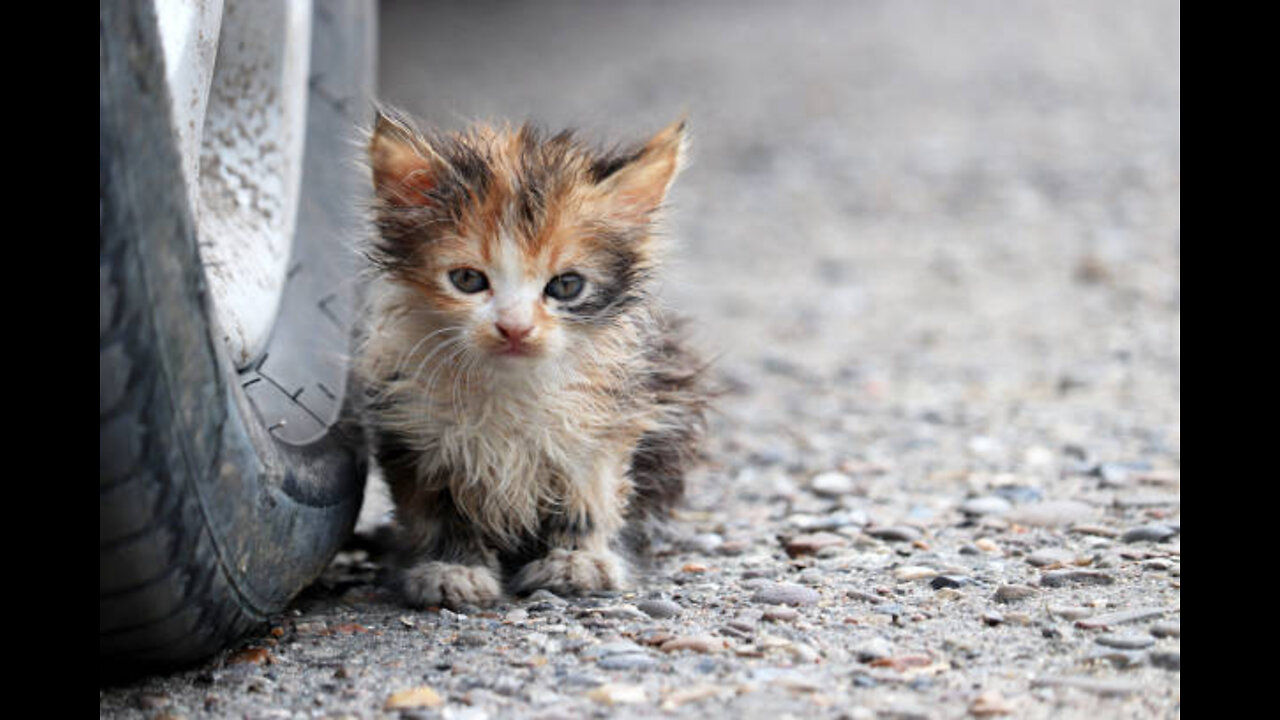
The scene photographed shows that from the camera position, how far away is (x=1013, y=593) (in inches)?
110

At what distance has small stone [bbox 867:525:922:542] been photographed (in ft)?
11.2

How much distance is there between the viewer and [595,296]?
2.88 metres

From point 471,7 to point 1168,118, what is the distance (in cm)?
694

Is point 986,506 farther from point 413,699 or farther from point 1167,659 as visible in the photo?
point 413,699

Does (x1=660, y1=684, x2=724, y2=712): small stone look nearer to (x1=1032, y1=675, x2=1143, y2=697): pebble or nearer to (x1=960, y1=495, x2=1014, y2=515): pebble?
(x1=1032, y1=675, x2=1143, y2=697): pebble

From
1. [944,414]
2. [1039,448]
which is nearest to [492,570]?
[1039,448]

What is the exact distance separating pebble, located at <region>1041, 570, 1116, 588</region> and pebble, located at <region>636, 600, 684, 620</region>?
0.75m

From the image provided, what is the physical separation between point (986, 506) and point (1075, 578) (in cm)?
80

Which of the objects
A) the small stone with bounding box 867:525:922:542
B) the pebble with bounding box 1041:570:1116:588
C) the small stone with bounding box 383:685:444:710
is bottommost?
the small stone with bounding box 383:685:444:710

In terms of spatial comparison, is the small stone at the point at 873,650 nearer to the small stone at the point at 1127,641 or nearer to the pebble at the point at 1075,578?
the small stone at the point at 1127,641

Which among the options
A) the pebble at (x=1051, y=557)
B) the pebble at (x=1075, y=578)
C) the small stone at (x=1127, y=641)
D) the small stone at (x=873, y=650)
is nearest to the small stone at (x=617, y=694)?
the small stone at (x=873, y=650)

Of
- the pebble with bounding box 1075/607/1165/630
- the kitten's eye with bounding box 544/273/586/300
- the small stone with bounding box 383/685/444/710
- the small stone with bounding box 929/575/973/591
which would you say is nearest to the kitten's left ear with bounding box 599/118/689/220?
the kitten's eye with bounding box 544/273/586/300

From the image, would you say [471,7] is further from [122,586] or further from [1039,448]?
[122,586]

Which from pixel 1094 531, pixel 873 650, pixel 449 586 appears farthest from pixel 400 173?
pixel 1094 531
